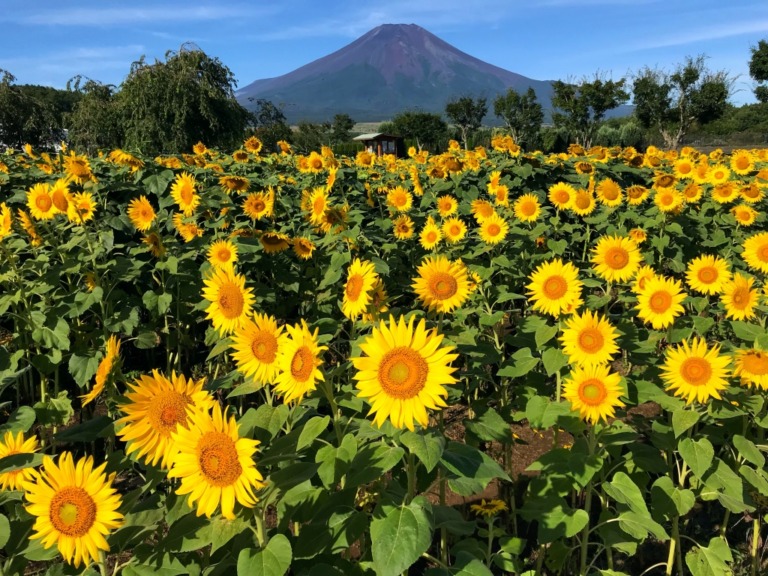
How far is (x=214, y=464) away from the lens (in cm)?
135

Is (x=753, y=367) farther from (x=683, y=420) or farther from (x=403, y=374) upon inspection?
(x=403, y=374)

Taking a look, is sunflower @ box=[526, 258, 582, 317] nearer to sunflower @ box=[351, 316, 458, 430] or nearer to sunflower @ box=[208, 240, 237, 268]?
sunflower @ box=[351, 316, 458, 430]

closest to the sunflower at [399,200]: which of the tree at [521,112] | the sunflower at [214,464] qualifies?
the sunflower at [214,464]

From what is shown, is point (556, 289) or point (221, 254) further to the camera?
point (221, 254)

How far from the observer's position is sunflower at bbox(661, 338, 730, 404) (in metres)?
2.27

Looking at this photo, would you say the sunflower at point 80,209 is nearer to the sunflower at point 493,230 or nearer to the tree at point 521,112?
the sunflower at point 493,230

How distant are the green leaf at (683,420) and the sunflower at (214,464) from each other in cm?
176

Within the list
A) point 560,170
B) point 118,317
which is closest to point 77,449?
point 118,317

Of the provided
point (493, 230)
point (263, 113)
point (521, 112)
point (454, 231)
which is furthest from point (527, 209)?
point (263, 113)

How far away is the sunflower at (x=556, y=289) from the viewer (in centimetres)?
274

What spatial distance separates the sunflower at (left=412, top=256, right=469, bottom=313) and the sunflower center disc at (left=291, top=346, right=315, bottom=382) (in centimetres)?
72

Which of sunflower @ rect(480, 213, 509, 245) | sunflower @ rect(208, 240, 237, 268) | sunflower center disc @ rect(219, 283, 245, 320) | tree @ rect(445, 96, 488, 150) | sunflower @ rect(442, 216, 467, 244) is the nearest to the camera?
sunflower center disc @ rect(219, 283, 245, 320)

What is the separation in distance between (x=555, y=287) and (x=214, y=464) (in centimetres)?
199

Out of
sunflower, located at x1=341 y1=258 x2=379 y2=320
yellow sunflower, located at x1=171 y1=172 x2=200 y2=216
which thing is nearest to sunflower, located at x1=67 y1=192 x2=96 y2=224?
yellow sunflower, located at x1=171 y1=172 x2=200 y2=216
